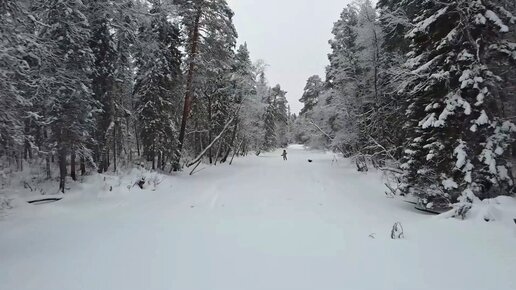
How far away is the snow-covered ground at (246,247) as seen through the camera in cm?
516

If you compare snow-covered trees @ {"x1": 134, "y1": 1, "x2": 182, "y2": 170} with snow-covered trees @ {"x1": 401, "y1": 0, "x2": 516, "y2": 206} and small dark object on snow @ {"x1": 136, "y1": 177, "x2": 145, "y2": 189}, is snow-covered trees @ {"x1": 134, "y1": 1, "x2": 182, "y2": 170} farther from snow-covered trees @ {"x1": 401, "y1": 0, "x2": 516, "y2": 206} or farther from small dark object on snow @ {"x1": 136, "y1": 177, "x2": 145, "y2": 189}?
snow-covered trees @ {"x1": 401, "y1": 0, "x2": 516, "y2": 206}

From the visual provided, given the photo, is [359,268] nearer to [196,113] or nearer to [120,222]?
[120,222]

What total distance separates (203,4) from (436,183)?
52.2 ft

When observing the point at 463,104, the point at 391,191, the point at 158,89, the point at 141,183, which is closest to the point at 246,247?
the point at 463,104

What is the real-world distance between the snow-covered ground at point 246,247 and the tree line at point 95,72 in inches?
112

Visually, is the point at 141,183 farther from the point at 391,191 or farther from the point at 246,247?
the point at 391,191

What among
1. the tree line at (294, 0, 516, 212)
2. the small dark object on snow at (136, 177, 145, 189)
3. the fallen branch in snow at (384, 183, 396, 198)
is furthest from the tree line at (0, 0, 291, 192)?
the fallen branch in snow at (384, 183, 396, 198)

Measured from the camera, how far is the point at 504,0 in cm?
987

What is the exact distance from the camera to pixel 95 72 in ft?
45.9

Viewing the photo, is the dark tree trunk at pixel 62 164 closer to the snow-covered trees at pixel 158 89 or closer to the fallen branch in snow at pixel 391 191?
the snow-covered trees at pixel 158 89

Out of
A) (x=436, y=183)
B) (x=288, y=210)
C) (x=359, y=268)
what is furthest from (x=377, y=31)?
(x=359, y=268)

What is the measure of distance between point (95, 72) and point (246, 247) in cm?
1115

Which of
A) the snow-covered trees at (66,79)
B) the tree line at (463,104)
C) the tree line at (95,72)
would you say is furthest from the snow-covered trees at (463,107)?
the snow-covered trees at (66,79)

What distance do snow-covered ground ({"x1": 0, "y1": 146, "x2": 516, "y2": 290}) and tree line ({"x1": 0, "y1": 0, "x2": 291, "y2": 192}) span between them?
9.30ft
